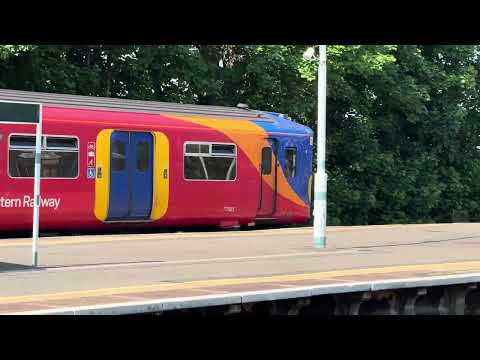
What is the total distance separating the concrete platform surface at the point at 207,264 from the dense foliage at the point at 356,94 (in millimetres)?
11745

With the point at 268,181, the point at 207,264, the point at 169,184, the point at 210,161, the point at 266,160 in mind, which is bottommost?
the point at 207,264

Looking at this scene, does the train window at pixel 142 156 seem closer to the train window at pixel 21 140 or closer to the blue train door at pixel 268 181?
the train window at pixel 21 140

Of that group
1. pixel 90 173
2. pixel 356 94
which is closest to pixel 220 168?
pixel 90 173

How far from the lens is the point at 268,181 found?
27688 mm

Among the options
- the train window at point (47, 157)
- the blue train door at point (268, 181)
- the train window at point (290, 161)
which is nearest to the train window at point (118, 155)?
the train window at point (47, 157)

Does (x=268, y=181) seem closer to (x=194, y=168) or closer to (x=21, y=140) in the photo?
(x=194, y=168)

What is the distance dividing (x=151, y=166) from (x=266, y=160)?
3.91m

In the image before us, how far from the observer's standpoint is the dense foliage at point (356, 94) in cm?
3647

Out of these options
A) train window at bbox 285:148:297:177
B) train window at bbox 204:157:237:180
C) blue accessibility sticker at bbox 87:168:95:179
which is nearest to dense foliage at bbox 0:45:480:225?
train window at bbox 204:157:237:180

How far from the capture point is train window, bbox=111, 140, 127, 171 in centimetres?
2402

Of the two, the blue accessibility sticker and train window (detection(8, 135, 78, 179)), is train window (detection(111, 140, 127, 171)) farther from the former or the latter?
train window (detection(8, 135, 78, 179))
